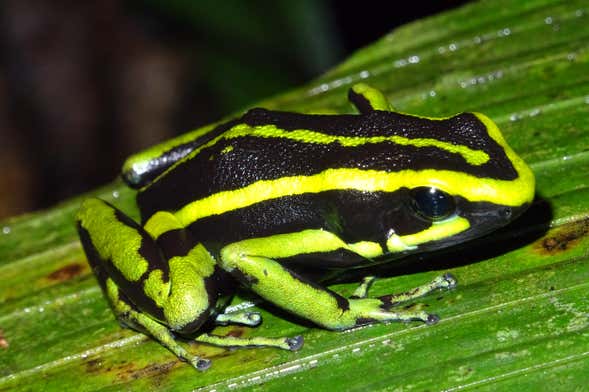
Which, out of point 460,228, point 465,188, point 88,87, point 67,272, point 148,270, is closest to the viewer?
point 465,188

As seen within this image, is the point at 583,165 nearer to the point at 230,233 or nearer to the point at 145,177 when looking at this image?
the point at 230,233

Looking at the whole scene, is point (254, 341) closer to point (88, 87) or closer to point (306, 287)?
point (306, 287)

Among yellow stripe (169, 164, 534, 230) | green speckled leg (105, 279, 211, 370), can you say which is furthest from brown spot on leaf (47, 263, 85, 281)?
yellow stripe (169, 164, 534, 230)

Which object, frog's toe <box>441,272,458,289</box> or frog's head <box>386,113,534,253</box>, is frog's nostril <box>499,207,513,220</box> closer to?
frog's head <box>386,113,534,253</box>

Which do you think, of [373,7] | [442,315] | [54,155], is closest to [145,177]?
Answer: [442,315]

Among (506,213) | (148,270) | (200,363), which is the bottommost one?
(200,363)

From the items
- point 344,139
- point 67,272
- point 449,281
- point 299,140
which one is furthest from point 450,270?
point 67,272
